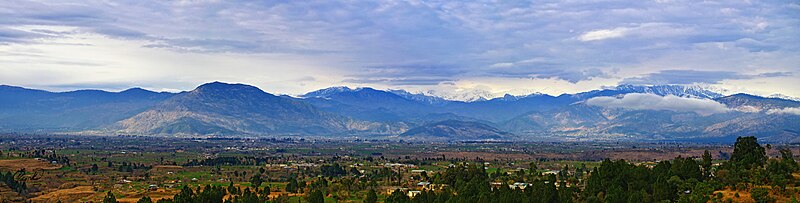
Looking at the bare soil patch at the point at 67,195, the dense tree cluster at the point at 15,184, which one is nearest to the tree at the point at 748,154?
the bare soil patch at the point at 67,195

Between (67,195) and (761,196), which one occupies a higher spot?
(761,196)

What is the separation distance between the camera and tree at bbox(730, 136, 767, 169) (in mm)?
112375

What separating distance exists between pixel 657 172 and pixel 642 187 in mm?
7253

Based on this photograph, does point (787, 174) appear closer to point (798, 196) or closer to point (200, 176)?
point (798, 196)

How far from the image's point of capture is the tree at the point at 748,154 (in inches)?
4424

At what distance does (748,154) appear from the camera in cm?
11694

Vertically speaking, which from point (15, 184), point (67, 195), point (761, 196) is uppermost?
point (761, 196)

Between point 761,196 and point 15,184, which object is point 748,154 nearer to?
point 761,196

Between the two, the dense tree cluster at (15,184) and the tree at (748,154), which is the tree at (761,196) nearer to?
the tree at (748,154)

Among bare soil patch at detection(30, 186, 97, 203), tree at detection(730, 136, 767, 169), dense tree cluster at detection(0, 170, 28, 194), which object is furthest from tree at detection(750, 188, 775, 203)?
dense tree cluster at detection(0, 170, 28, 194)

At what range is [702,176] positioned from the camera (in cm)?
11331

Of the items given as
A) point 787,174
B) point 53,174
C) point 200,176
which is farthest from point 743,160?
point 53,174

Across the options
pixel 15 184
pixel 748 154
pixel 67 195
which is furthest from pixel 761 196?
pixel 15 184

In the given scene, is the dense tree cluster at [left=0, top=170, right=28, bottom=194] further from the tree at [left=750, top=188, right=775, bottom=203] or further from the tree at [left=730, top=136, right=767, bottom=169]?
the tree at [left=750, top=188, right=775, bottom=203]
